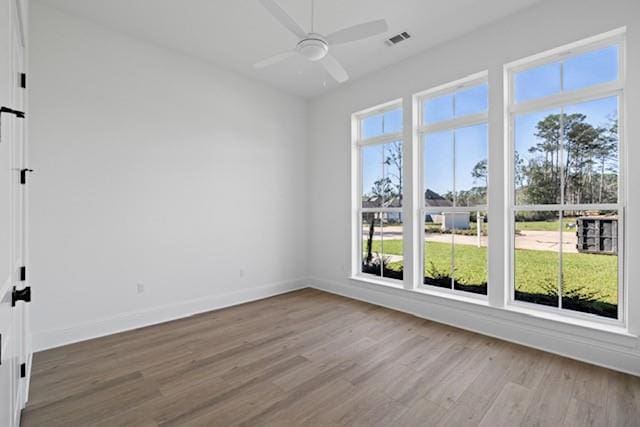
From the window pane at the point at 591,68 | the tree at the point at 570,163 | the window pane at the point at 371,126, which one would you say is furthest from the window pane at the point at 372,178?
the window pane at the point at 591,68

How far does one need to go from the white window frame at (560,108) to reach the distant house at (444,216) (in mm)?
512

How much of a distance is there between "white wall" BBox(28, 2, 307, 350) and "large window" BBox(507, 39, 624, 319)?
3.44 meters

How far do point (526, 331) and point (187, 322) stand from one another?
381 centimetres

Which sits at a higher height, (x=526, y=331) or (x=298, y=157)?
(x=298, y=157)

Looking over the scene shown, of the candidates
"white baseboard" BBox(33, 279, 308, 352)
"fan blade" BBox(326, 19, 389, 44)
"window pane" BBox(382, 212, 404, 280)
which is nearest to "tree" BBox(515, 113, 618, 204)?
"window pane" BBox(382, 212, 404, 280)

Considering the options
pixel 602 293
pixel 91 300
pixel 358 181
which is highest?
pixel 358 181

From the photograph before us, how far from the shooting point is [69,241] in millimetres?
3121

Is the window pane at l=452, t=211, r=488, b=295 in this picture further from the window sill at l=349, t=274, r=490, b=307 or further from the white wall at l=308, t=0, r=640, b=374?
the white wall at l=308, t=0, r=640, b=374

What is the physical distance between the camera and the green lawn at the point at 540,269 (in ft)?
9.31

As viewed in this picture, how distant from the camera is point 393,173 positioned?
14.9 feet

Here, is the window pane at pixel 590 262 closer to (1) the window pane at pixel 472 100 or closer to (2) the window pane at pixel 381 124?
(1) the window pane at pixel 472 100

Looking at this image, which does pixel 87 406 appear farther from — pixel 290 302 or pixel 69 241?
pixel 290 302

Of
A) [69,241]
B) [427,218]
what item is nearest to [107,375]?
[69,241]

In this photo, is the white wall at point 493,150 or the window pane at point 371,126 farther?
the window pane at point 371,126
